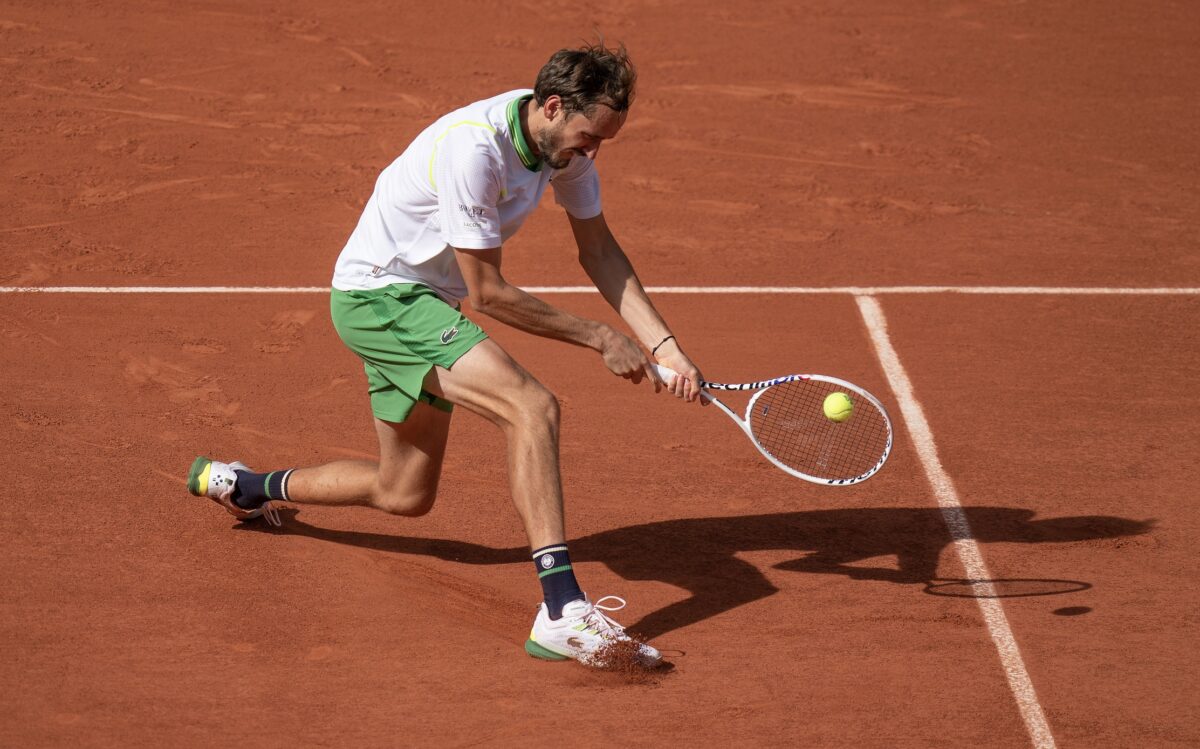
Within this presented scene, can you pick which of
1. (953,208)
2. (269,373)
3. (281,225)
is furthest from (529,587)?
(953,208)

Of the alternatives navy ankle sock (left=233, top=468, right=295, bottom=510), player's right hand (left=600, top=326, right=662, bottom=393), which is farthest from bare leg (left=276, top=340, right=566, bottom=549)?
navy ankle sock (left=233, top=468, right=295, bottom=510)

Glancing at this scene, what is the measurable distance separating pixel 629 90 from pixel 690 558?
2.01 m

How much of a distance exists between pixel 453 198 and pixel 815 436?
84.4 inches

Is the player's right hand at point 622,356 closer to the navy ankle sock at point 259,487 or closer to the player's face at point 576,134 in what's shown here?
the player's face at point 576,134

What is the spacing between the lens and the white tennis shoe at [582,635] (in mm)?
4742

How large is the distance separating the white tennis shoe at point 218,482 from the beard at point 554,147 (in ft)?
6.35

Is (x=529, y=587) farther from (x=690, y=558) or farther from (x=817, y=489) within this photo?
(x=817, y=489)

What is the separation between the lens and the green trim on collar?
15.9ft

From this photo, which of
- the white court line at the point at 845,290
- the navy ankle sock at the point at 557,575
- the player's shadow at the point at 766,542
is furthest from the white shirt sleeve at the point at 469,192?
the white court line at the point at 845,290

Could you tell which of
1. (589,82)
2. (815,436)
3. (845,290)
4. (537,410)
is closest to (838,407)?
(815,436)

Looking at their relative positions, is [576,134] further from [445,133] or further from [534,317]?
[534,317]

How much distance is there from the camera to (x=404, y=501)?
17.6 feet

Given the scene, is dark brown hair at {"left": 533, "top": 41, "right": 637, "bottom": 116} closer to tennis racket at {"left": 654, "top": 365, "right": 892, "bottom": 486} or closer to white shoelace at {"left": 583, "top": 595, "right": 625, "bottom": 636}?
tennis racket at {"left": 654, "top": 365, "right": 892, "bottom": 486}

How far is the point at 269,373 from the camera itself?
23.4 ft
